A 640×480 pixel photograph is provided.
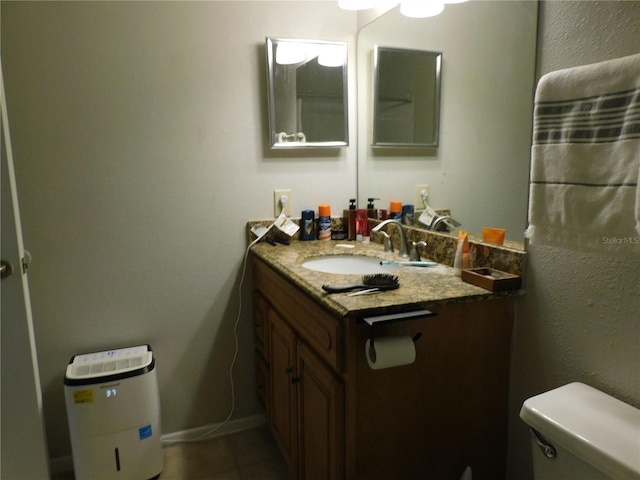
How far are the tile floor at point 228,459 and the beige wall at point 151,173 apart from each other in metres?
0.11

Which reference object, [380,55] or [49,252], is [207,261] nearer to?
[49,252]

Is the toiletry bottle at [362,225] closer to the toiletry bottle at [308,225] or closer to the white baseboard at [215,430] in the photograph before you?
the toiletry bottle at [308,225]

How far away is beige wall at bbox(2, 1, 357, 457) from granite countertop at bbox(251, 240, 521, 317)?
1.35 ft

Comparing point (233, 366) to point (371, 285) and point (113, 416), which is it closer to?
point (113, 416)

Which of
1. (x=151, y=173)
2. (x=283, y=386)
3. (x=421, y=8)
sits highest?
(x=421, y=8)

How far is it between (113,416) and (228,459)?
53 centimetres

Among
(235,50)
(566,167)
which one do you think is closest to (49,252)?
(235,50)

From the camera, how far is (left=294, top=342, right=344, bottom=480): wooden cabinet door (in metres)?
1.06

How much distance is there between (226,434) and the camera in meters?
1.95

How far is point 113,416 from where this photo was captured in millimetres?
1541

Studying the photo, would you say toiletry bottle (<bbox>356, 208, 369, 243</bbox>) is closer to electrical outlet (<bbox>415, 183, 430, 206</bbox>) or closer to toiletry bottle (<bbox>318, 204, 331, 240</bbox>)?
toiletry bottle (<bbox>318, 204, 331, 240</bbox>)

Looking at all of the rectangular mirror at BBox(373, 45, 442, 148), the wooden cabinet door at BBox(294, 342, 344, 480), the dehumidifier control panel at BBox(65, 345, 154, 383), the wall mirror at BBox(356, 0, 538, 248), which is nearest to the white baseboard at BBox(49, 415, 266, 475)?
the dehumidifier control panel at BBox(65, 345, 154, 383)

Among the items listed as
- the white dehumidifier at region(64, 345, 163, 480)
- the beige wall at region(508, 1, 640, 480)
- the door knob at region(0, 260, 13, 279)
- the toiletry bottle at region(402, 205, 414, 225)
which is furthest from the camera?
the toiletry bottle at region(402, 205, 414, 225)

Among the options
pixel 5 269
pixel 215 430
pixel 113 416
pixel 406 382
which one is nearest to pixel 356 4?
pixel 406 382
